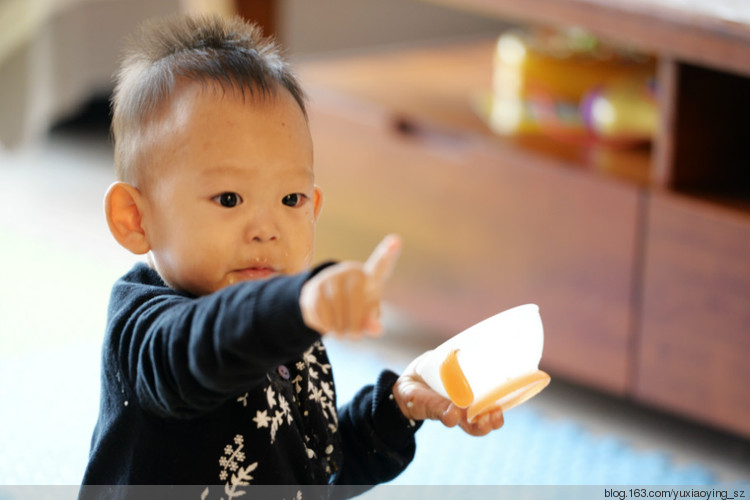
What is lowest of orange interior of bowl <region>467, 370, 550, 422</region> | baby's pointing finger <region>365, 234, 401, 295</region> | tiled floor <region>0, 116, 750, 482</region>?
tiled floor <region>0, 116, 750, 482</region>

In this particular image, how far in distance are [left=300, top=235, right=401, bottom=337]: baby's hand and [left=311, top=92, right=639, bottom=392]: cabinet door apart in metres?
0.72

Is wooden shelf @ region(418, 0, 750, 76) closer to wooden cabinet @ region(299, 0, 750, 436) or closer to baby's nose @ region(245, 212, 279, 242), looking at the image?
wooden cabinet @ region(299, 0, 750, 436)

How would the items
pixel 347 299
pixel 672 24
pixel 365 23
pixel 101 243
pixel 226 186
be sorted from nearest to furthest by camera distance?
pixel 347 299, pixel 226 186, pixel 672 24, pixel 101 243, pixel 365 23

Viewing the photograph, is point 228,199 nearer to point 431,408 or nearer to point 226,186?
point 226,186

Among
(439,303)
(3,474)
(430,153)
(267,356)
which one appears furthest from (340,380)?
(267,356)

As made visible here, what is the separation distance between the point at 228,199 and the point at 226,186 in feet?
0.03

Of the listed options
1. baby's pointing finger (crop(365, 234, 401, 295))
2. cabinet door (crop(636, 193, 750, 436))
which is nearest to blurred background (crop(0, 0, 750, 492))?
cabinet door (crop(636, 193, 750, 436))

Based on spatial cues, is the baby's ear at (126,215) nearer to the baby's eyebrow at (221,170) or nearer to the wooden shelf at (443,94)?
the baby's eyebrow at (221,170)

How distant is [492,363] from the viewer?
27.5 inches

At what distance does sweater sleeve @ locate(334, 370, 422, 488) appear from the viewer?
0.77 meters

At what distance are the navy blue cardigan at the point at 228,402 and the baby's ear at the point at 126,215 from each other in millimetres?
20

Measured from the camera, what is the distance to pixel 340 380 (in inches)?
55.1

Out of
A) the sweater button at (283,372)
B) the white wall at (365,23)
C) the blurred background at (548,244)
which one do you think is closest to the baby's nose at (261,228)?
the sweater button at (283,372)

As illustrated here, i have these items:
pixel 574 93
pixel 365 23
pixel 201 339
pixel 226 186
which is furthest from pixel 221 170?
pixel 365 23
